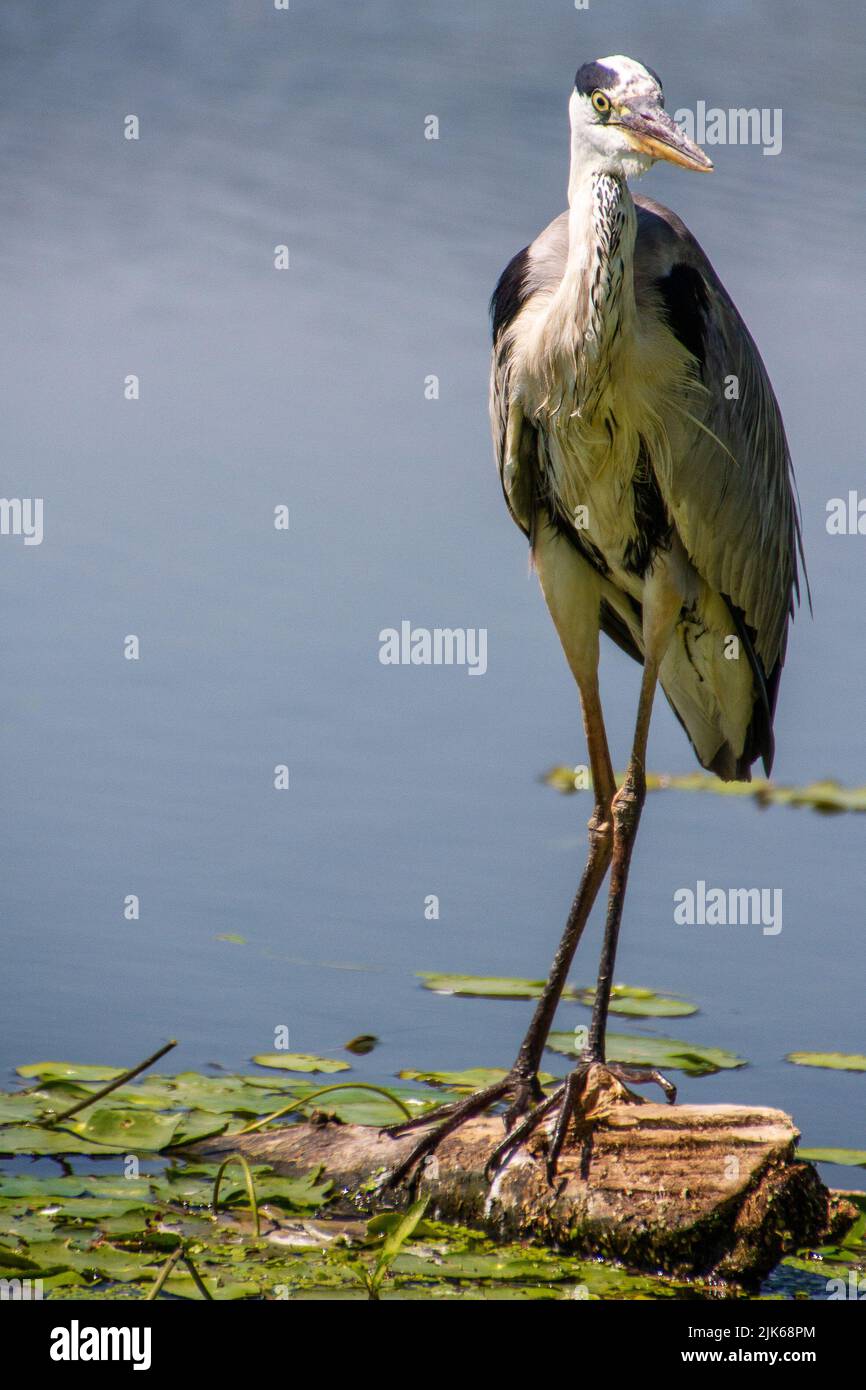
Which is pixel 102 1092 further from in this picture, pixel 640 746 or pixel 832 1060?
pixel 832 1060

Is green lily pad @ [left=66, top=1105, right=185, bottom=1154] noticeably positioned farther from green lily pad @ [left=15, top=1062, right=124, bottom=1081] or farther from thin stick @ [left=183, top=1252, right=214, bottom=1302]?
thin stick @ [left=183, top=1252, right=214, bottom=1302]

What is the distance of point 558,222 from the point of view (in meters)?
4.64

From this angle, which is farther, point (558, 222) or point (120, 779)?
point (120, 779)

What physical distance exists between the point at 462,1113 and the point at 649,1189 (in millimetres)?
547

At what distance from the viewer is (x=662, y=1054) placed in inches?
191

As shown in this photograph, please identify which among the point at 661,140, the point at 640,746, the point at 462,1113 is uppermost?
the point at 661,140

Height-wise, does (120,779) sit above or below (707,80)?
below

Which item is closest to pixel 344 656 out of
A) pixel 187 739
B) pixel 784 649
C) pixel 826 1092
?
pixel 187 739

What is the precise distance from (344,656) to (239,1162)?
13.1ft

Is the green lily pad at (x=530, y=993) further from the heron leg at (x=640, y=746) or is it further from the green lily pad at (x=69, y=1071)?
the green lily pad at (x=69, y=1071)

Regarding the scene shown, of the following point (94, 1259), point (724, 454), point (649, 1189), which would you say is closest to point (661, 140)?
point (724, 454)

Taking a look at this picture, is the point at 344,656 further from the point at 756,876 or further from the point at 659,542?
the point at 659,542

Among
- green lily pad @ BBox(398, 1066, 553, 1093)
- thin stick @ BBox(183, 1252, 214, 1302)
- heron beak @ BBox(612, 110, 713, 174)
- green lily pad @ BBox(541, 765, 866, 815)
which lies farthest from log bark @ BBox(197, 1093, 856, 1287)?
green lily pad @ BBox(541, 765, 866, 815)

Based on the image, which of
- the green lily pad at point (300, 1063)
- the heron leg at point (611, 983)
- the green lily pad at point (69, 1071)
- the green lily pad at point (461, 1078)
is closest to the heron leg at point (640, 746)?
A: the heron leg at point (611, 983)
